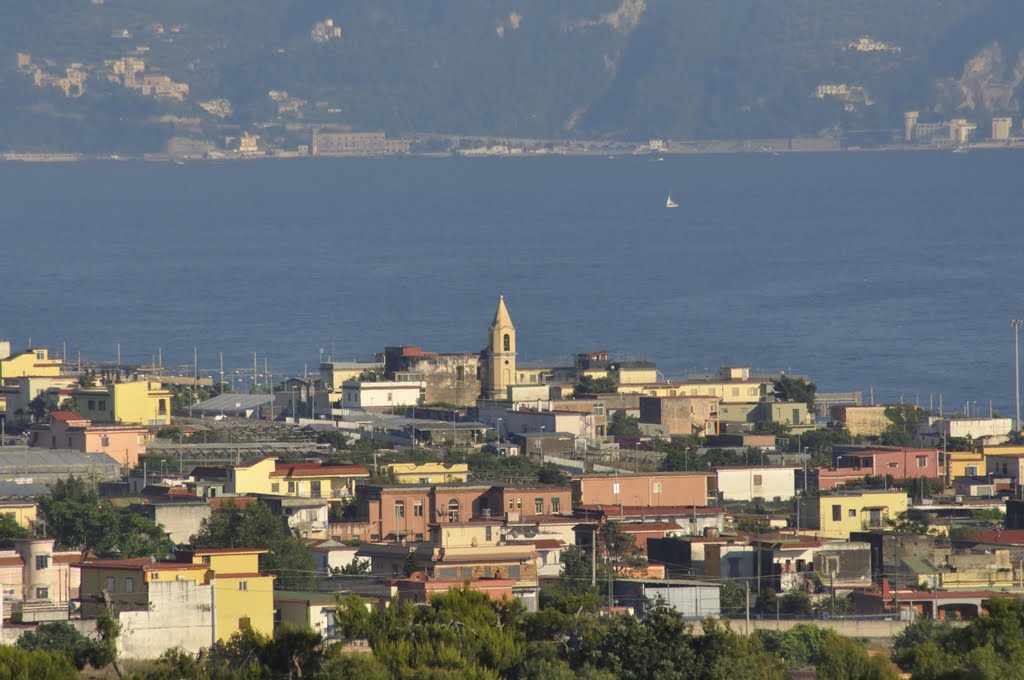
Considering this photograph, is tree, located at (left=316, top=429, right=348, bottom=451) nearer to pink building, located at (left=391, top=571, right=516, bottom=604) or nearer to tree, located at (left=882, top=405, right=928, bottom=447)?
tree, located at (left=882, top=405, right=928, bottom=447)

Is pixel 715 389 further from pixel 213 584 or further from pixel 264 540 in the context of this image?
pixel 213 584

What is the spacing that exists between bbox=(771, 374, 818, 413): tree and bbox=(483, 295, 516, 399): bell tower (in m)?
4.16

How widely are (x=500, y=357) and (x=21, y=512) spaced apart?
19804mm

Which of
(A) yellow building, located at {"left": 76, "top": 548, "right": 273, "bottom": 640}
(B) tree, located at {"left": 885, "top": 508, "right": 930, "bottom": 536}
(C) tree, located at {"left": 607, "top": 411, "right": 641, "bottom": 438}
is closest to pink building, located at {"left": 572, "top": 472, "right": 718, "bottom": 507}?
(B) tree, located at {"left": 885, "top": 508, "right": 930, "bottom": 536}

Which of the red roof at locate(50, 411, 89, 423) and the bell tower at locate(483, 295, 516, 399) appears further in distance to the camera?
the bell tower at locate(483, 295, 516, 399)

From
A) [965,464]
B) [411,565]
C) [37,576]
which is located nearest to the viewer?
[37,576]

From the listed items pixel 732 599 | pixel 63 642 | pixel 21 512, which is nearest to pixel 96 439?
pixel 21 512

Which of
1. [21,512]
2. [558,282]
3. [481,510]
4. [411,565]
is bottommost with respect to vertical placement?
[411,565]

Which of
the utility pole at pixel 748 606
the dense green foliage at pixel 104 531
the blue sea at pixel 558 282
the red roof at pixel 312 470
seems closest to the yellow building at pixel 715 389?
the blue sea at pixel 558 282

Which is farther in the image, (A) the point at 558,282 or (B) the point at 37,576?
(A) the point at 558,282

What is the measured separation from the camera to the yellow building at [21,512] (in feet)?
87.2

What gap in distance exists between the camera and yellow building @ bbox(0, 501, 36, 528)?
26578mm

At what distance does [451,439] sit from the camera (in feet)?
129

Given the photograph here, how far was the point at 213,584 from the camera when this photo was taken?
19.6m
